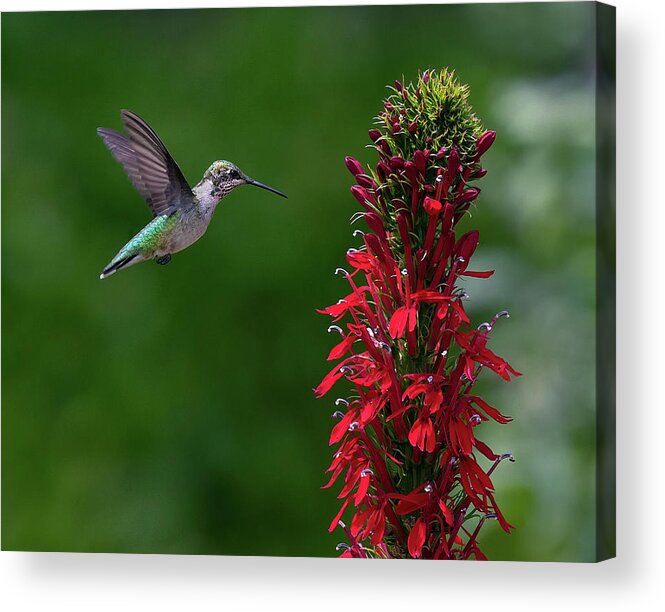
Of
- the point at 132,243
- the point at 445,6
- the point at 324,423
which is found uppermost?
the point at 445,6

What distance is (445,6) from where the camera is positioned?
10.3ft

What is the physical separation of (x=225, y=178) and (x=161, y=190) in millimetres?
202

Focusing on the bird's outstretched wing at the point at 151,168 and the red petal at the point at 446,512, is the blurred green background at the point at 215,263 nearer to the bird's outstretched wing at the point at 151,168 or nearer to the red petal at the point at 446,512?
the bird's outstretched wing at the point at 151,168

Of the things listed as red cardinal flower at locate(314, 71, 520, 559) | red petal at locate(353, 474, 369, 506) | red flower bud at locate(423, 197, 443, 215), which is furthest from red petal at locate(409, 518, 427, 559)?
red flower bud at locate(423, 197, 443, 215)

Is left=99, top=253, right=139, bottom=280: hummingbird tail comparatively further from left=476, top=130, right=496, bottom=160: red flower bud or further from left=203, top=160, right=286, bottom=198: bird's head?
left=476, top=130, right=496, bottom=160: red flower bud

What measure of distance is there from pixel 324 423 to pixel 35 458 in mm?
900

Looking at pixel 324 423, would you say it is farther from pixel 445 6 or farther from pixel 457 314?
pixel 445 6

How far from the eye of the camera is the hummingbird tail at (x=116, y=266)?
332 centimetres

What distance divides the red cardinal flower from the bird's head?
845 millimetres

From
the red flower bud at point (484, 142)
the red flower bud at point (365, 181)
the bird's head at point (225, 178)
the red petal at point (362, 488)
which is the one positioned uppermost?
the bird's head at point (225, 178)

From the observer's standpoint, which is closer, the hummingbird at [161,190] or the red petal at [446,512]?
the red petal at [446,512]

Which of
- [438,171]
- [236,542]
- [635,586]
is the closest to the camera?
[438,171]

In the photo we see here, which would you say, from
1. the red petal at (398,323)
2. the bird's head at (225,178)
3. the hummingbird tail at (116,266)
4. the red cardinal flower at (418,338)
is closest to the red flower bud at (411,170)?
the red cardinal flower at (418,338)

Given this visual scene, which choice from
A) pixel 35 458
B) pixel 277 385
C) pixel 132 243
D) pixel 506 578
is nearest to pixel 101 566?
pixel 35 458
